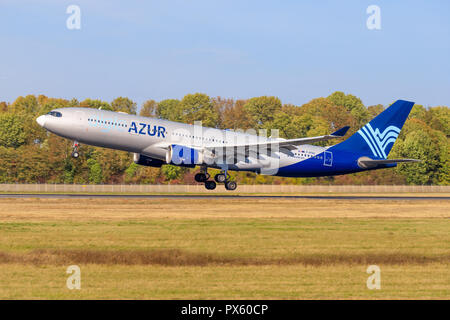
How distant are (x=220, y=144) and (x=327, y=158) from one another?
36.2ft

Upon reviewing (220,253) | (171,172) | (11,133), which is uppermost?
(11,133)

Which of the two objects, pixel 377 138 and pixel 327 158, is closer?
pixel 327 158

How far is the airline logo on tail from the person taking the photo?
5881 centimetres

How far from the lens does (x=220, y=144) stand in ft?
172

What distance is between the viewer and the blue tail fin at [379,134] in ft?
192

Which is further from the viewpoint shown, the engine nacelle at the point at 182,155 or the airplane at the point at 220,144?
the engine nacelle at the point at 182,155

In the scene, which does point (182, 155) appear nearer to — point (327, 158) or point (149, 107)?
point (327, 158)

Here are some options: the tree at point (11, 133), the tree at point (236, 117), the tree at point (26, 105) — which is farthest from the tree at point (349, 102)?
the tree at point (11, 133)

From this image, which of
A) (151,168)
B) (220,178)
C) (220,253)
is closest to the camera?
(220,253)

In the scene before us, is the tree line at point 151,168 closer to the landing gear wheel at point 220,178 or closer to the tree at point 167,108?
the tree at point 167,108

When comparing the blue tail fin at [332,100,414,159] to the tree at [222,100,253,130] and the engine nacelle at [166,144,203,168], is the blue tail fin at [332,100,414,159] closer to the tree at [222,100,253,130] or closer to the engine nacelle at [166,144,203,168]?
the engine nacelle at [166,144,203,168]

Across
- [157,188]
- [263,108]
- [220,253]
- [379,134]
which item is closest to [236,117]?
[263,108]

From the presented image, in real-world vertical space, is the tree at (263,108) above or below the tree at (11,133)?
above
